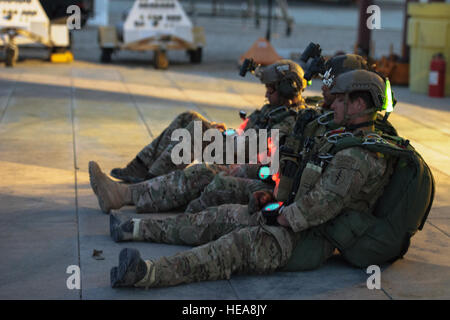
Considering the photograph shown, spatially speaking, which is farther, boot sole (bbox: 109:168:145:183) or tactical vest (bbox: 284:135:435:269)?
boot sole (bbox: 109:168:145:183)

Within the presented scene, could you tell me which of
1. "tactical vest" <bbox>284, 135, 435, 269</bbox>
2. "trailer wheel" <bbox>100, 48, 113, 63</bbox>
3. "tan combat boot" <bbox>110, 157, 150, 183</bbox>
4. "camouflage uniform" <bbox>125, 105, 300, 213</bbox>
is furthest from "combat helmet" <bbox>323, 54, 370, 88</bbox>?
"trailer wheel" <bbox>100, 48, 113, 63</bbox>

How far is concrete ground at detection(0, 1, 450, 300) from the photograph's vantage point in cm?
451

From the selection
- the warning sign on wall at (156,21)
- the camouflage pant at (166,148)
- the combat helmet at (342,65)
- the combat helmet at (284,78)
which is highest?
the warning sign on wall at (156,21)

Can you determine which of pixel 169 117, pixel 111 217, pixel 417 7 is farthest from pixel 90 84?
pixel 111 217

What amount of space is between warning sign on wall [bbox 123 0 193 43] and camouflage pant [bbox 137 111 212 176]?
9809mm

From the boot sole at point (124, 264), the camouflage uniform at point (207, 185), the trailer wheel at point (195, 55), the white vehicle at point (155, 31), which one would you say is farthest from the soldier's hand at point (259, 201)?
the trailer wheel at point (195, 55)

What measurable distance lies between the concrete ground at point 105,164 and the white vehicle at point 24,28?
520 mm

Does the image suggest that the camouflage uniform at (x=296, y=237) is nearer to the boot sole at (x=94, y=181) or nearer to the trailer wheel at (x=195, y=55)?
the boot sole at (x=94, y=181)

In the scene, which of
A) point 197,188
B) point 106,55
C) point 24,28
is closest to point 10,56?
point 24,28

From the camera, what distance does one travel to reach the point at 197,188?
596 cm

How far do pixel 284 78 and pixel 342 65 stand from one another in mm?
685

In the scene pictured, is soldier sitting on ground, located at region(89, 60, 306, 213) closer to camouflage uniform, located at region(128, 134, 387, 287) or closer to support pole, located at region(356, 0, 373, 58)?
camouflage uniform, located at region(128, 134, 387, 287)

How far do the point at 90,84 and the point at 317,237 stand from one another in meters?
10.1

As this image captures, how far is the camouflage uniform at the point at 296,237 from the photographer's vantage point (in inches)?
175
